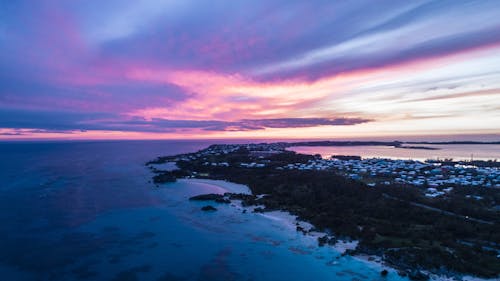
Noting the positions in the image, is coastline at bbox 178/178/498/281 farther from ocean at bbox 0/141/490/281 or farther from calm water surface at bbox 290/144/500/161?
calm water surface at bbox 290/144/500/161

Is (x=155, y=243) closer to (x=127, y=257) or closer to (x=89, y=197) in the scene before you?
(x=127, y=257)

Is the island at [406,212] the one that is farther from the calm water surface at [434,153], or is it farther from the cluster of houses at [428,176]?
the calm water surface at [434,153]

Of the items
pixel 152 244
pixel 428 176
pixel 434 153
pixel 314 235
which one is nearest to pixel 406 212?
pixel 314 235

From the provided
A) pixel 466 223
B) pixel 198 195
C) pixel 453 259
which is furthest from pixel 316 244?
pixel 198 195

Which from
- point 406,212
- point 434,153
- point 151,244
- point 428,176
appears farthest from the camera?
point 434,153

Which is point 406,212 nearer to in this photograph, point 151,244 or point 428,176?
point 151,244

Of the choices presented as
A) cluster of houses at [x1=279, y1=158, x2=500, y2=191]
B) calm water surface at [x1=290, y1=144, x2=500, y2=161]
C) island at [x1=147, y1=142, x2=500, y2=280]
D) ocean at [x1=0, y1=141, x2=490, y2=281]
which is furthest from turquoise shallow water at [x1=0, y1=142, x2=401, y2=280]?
calm water surface at [x1=290, y1=144, x2=500, y2=161]
